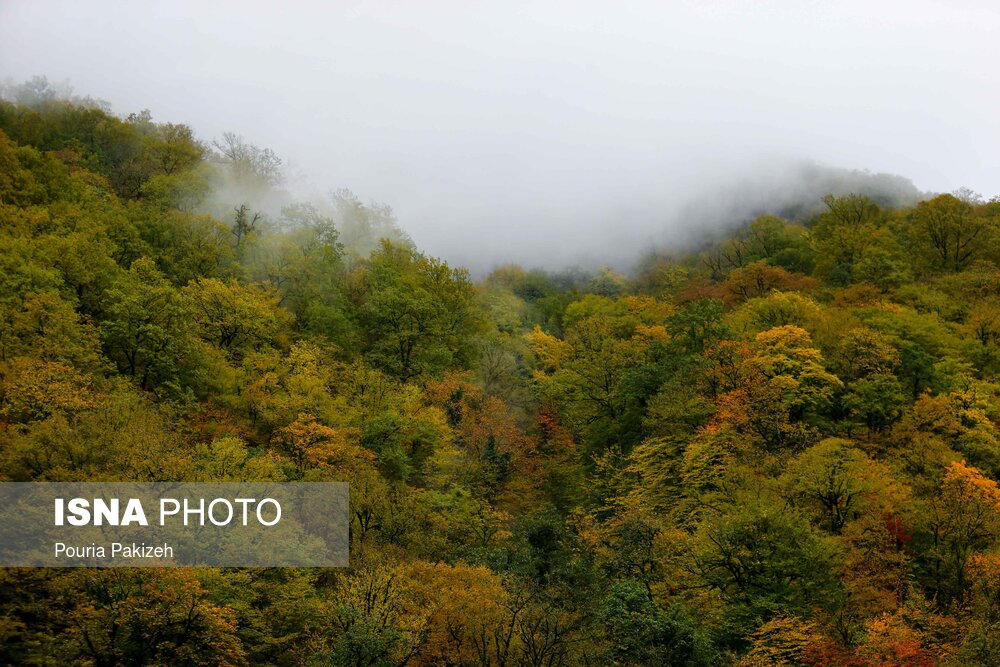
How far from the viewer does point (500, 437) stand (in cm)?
5272

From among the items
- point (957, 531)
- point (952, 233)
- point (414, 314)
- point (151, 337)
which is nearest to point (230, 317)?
point (151, 337)

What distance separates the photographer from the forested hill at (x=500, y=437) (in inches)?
1118

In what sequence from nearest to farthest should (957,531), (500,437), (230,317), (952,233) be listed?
(957,531)
(500,437)
(230,317)
(952,233)

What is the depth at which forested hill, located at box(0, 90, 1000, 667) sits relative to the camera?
28.4 meters

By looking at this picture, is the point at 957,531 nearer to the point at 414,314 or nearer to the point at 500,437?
the point at 500,437

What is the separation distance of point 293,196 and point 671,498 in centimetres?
6664

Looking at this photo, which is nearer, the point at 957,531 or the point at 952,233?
the point at 957,531

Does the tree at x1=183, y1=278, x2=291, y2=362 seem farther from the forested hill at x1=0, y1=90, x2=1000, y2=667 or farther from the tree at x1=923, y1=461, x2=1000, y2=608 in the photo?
the tree at x1=923, y1=461, x2=1000, y2=608

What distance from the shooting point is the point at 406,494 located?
1606 inches

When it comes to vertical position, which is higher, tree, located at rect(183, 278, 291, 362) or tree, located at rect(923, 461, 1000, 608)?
tree, located at rect(183, 278, 291, 362)

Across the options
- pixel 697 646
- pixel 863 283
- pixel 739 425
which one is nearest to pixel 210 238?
pixel 739 425

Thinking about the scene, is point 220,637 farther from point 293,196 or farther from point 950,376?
point 293,196

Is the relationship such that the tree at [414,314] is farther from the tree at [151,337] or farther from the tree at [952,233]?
the tree at [952,233]

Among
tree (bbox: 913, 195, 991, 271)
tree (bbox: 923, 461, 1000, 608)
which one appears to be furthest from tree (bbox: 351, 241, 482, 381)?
tree (bbox: 913, 195, 991, 271)
